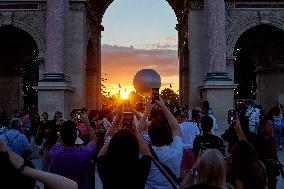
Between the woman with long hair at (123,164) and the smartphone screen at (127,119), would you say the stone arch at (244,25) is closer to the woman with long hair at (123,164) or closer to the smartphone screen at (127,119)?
the smartphone screen at (127,119)

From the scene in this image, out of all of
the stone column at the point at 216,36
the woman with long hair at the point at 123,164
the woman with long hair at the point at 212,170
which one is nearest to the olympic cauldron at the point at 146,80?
the woman with long hair at the point at 123,164

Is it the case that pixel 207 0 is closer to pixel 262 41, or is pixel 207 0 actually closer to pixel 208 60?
pixel 208 60

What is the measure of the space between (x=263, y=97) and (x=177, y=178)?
30.7 meters

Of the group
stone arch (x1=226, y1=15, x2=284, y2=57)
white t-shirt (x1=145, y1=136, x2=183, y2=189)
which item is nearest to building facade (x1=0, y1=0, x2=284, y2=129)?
stone arch (x1=226, y1=15, x2=284, y2=57)

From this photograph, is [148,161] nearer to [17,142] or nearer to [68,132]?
[68,132]

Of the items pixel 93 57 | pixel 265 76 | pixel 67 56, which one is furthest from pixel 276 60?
pixel 67 56

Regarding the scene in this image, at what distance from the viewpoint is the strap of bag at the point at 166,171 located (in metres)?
6.35

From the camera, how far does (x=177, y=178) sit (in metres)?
6.61

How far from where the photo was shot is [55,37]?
93.8 ft

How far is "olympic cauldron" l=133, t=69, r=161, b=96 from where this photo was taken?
12367 mm

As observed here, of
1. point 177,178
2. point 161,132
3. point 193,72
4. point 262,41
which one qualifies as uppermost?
point 262,41

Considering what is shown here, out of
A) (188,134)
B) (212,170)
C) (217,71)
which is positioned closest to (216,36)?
(217,71)

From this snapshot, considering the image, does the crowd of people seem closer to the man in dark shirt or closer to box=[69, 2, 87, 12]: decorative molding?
the man in dark shirt

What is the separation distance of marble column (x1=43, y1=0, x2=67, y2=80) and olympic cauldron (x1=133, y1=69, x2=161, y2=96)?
15.9 meters
